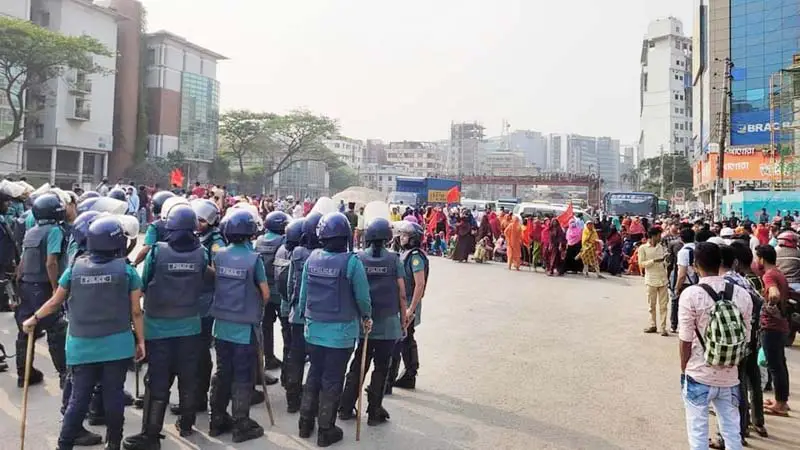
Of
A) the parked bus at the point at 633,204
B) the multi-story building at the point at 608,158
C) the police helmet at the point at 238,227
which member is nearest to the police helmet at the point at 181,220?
the police helmet at the point at 238,227

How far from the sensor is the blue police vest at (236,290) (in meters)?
4.34

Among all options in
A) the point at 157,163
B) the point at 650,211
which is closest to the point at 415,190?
the point at 650,211

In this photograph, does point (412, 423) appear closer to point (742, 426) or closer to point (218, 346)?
point (218, 346)

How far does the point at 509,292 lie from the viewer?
38.8 feet

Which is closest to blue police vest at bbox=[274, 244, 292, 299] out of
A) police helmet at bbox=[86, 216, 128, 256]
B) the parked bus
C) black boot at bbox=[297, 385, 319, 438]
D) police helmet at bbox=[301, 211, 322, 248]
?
police helmet at bbox=[301, 211, 322, 248]

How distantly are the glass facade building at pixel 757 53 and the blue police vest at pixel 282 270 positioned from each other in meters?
52.8

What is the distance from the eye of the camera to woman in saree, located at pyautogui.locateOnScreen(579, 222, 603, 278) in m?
14.7

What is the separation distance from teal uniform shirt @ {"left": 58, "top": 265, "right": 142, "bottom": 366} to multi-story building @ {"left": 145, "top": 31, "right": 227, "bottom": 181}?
169 feet

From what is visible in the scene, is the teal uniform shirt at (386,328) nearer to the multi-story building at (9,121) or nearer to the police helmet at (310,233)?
the police helmet at (310,233)

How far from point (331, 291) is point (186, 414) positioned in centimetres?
148

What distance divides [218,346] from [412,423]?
1.74m

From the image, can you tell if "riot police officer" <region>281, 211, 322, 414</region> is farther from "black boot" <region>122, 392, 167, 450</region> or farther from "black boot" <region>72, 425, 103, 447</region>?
"black boot" <region>72, 425, 103, 447</region>

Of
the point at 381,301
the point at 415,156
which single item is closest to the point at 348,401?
the point at 381,301

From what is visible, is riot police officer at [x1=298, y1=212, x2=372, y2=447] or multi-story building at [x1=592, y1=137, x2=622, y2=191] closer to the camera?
riot police officer at [x1=298, y1=212, x2=372, y2=447]
